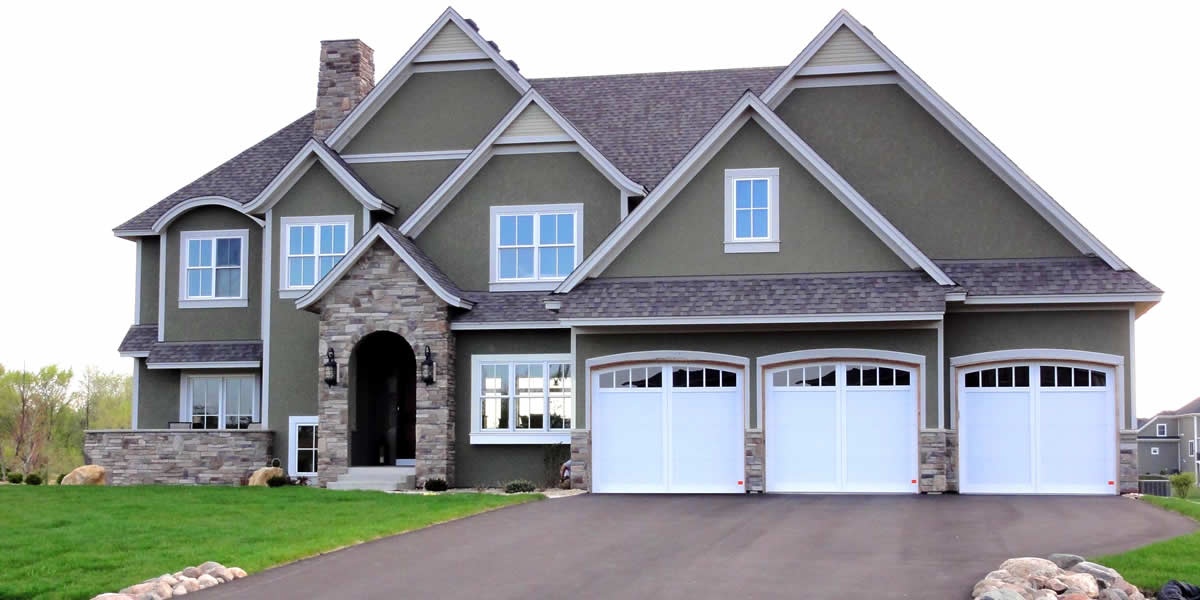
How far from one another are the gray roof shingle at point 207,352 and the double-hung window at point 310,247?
5.30ft

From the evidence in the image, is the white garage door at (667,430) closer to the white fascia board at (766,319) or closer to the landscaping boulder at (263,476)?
the white fascia board at (766,319)

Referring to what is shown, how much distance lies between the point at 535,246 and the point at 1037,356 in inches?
385

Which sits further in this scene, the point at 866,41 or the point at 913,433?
the point at 866,41

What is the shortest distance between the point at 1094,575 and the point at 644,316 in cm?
1107

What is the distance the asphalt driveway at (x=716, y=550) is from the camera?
1172 cm

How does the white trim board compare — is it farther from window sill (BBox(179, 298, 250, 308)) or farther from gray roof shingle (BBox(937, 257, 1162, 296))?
window sill (BBox(179, 298, 250, 308))

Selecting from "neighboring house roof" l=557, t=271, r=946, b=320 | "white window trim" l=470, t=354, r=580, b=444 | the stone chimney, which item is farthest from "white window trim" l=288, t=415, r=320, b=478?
"neighboring house roof" l=557, t=271, r=946, b=320

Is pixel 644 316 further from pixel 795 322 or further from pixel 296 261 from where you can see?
pixel 296 261

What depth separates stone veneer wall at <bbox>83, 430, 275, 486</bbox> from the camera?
2588 centimetres

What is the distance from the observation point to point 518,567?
42.7 feet

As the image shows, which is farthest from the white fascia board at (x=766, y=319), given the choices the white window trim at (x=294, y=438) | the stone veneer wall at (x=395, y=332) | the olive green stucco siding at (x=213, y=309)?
the olive green stucco siding at (x=213, y=309)

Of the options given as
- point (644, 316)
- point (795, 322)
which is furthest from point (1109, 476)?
point (644, 316)

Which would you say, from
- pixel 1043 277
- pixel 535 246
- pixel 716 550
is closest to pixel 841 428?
pixel 1043 277

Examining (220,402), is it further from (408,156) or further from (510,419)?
(510,419)
